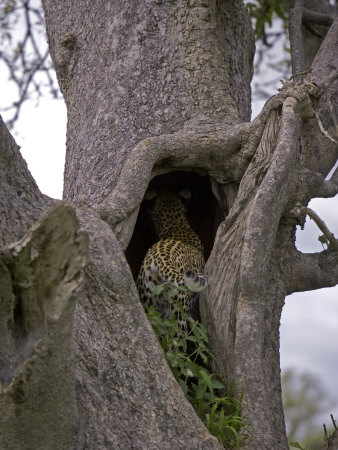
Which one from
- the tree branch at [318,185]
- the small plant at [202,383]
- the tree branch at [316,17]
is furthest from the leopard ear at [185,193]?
the tree branch at [316,17]

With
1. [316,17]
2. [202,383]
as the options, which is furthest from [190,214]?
[202,383]

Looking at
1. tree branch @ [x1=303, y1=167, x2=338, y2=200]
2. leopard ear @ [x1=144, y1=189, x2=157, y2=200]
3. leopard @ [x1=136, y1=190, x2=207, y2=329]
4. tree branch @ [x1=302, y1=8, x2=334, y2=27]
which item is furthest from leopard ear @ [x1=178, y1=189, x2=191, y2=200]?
tree branch @ [x1=302, y1=8, x2=334, y2=27]

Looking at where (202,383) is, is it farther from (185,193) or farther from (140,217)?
(140,217)

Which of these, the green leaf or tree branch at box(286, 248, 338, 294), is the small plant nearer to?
tree branch at box(286, 248, 338, 294)

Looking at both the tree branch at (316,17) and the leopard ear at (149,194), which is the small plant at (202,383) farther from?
the tree branch at (316,17)

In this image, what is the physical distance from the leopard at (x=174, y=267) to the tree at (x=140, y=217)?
0.60ft

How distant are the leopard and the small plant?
21 centimetres

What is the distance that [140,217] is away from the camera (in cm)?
677

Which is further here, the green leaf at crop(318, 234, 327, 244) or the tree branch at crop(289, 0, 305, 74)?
the tree branch at crop(289, 0, 305, 74)

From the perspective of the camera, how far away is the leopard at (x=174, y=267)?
5.11 meters

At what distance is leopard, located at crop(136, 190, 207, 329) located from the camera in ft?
16.8

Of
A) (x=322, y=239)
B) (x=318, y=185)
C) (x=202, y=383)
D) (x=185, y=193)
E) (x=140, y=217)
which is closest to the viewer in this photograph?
(x=202, y=383)

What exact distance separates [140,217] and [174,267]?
147 centimetres

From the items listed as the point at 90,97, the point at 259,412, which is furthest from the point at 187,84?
the point at 259,412
